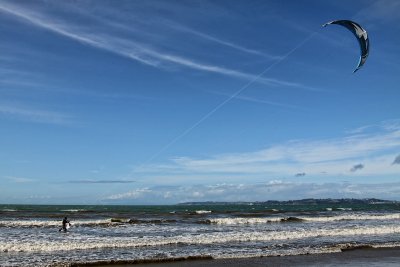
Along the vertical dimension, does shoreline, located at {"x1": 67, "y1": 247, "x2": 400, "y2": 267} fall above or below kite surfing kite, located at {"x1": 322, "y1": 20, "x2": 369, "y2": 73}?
below

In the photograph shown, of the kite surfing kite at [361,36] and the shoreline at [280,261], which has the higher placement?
the kite surfing kite at [361,36]

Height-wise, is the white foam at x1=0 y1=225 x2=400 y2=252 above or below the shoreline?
above

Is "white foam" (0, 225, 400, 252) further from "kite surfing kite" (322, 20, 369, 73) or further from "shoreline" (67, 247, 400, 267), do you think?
"kite surfing kite" (322, 20, 369, 73)

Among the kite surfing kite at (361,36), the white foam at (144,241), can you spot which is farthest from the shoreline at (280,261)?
the kite surfing kite at (361,36)

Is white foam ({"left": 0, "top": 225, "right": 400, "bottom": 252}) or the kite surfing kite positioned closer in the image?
the kite surfing kite

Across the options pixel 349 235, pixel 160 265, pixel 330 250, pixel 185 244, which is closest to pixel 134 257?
pixel 160 265

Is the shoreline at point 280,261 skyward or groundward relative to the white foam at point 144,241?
groundward

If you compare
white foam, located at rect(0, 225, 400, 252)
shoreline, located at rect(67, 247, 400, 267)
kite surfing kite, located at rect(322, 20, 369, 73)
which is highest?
kite surfing kite, located at rect(322, 20, 369, 73)

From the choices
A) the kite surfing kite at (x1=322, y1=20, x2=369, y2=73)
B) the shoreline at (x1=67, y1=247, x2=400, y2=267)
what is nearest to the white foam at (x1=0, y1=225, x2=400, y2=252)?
the shoreline at (x1=67, y1=247, x2=400, y2=267)

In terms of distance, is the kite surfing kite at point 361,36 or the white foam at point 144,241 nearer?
the kite surfing kite at point 361,36

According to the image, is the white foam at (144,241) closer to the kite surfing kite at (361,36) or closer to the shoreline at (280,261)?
the shoreline at (280,261)

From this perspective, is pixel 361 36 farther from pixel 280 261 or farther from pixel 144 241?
pixel 144 241

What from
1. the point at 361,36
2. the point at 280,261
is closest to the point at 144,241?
the point at 280,261

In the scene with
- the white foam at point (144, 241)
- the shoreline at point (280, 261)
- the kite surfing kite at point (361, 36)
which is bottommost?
the shoreline at point (280, 261)
